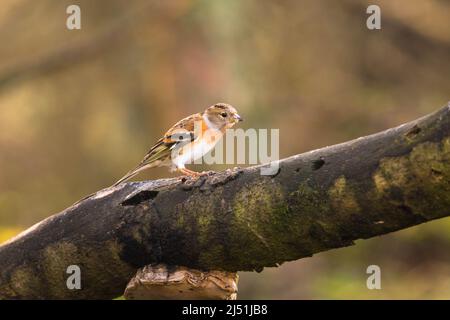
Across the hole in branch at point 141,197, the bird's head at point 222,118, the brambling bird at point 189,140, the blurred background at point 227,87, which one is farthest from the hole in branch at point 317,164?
the blurred background at point 227,87

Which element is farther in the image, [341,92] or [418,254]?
[341,92]

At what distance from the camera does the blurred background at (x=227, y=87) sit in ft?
37.8

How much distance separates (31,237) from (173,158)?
4.06ft

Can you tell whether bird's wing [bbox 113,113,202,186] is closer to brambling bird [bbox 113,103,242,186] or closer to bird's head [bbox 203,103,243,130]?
brambling bird [bbox 113,103,242,186]

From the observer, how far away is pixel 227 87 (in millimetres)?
11742

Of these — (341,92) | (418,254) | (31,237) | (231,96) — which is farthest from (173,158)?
(341,92)

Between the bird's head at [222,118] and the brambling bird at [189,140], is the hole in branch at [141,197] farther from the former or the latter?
the bird's head at [222,118]

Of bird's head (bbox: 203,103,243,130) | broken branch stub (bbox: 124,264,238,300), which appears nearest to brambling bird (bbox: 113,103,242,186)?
bird's head (bbox: 203,103,243,130)

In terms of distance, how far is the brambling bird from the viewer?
17.7ft

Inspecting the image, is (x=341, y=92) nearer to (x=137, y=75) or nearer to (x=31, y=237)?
(x=137, y=75)

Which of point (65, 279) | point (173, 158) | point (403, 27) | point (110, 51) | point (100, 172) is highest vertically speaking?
point (403, 27)

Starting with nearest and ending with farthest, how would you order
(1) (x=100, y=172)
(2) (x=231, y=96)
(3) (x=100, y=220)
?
(3) (x=100, y=220) → (2) (x=231, y=96) → (1) (x=100, y=172)

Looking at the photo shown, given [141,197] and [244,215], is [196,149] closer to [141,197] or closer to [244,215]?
[141,197]

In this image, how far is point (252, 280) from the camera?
39.4 ft
